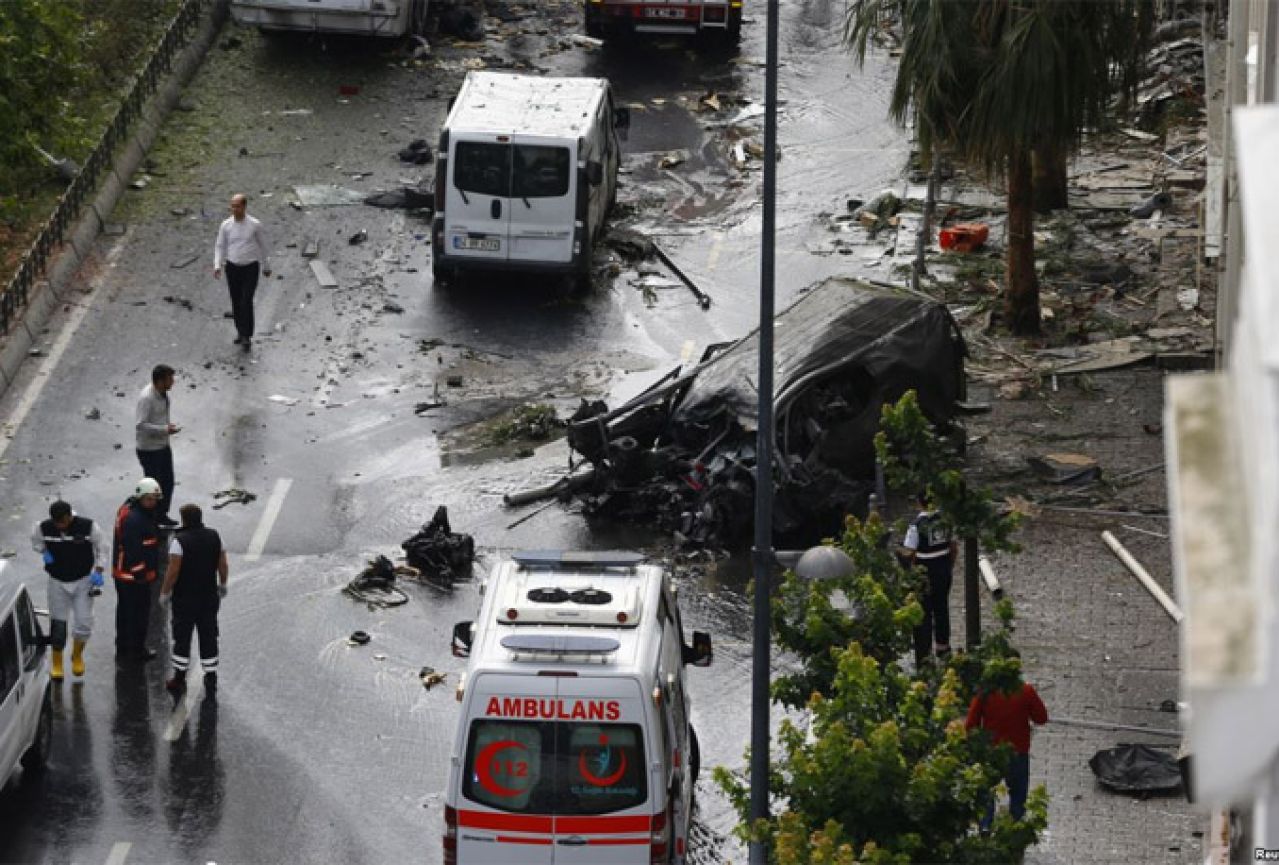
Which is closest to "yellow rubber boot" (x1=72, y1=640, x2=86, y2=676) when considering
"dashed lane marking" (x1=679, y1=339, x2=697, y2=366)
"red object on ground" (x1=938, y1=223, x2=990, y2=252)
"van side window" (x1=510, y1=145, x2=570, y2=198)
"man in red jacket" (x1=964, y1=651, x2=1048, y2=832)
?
"man in red jacket" (x1=964, y1=651, x2=1048, y2=832)

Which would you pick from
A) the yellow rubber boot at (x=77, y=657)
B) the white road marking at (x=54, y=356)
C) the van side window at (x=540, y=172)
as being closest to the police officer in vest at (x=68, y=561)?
the yellow rubber boot at (x=77, y=657)

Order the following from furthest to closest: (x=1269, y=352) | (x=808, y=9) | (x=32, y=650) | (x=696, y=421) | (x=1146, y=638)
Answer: (x=808, y=9) → (x=696, y=421) → (x=1146, y=638) → (x=32, y=650) → (x=1269, y=352)

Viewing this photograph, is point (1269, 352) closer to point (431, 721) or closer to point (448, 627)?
point (431, 721)

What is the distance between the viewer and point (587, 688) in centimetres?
1236

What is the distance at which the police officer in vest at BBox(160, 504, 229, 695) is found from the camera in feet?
53.4

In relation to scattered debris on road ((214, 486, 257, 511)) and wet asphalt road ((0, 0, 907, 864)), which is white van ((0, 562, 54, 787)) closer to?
wet asphalt road ((0, 0, 907, 864))

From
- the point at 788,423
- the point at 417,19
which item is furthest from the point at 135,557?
the point at 417,19

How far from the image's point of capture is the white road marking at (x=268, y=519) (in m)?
19.2

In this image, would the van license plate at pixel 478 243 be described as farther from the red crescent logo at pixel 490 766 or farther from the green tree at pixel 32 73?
the red crescent logo at pixel 490 766

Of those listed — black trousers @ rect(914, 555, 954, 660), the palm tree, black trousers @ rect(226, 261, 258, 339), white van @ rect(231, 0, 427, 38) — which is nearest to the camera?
black trousers @ rect(914, 555, 954, 660)

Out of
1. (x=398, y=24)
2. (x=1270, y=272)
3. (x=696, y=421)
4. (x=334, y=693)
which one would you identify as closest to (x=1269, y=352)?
(x=1270, y=272)

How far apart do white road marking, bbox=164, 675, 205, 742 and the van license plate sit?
9042mm

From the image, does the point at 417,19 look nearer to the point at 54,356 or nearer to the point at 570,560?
the point at 54,356

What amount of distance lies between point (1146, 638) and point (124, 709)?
737cm
